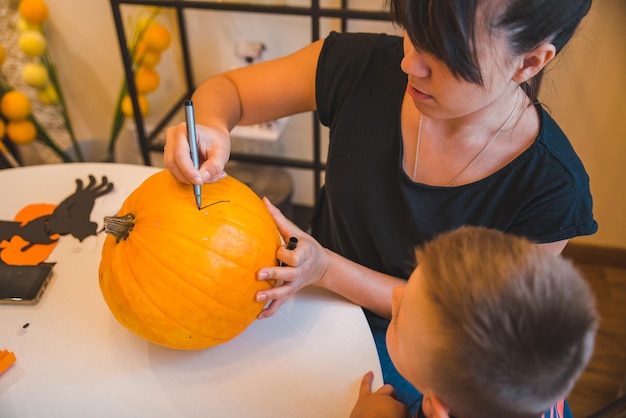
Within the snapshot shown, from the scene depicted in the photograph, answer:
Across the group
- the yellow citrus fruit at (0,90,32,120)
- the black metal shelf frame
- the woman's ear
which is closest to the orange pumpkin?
the woman's ear

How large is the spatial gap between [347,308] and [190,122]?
0.38 m

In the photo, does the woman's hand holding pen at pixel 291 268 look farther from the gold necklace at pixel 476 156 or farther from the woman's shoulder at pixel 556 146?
the woman's shoulder at pixel 556 146

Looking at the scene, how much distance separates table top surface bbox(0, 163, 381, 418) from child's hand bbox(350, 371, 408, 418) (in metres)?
0.02

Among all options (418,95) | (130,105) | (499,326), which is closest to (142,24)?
(130,105)

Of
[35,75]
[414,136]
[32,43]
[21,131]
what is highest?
[414,136]

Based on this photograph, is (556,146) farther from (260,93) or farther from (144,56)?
(144,56)

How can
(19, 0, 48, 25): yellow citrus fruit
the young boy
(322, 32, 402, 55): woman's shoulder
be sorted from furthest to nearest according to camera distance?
(19, 0, 48, 25): yellow citrus fruit < (322, 32, 402, 55): woman's shoulder < the young boy

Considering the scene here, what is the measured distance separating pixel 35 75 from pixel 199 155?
1281 mm

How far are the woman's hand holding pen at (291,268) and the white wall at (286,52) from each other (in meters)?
1.01

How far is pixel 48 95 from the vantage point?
6.07ft

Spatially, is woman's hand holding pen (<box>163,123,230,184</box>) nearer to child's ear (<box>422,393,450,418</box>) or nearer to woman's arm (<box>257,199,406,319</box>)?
woman's arm (<box>257,199,406,319</box>)

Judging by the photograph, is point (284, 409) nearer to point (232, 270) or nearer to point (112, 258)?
point (232, 270)

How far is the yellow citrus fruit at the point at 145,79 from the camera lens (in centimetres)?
172

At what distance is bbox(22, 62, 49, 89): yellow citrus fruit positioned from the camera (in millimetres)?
1759
